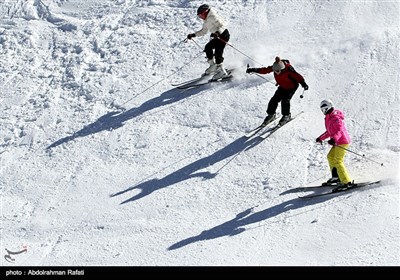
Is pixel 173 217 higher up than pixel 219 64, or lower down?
lower down

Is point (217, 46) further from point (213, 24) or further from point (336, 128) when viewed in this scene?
point (336, 128)

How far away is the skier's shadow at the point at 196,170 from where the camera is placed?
14.5m

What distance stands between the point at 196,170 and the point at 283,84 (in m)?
2.18

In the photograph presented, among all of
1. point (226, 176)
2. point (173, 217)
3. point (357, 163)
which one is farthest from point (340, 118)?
point (173, 217)

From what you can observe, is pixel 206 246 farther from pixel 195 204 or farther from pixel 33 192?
pixel 33 192

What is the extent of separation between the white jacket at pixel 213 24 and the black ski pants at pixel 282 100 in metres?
2.01

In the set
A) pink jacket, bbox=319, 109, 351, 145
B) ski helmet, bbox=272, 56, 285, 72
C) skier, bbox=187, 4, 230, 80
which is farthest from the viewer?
skier, bbox=187, 4, 230, 80

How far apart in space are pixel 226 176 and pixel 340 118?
2.36 m

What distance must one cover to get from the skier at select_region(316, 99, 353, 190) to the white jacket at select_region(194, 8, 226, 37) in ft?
11.5

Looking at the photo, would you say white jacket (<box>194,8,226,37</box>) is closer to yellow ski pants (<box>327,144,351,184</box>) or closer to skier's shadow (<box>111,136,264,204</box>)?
skier's shadow (<box>111,136,264,204</box>)

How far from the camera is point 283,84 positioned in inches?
575

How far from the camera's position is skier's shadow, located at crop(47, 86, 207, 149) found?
16.1 metres

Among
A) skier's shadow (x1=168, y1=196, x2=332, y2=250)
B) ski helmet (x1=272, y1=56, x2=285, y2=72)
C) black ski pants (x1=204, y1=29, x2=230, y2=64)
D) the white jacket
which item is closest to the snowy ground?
skier's shadow (x1=168, y1=196, x2=332, y2=250)
